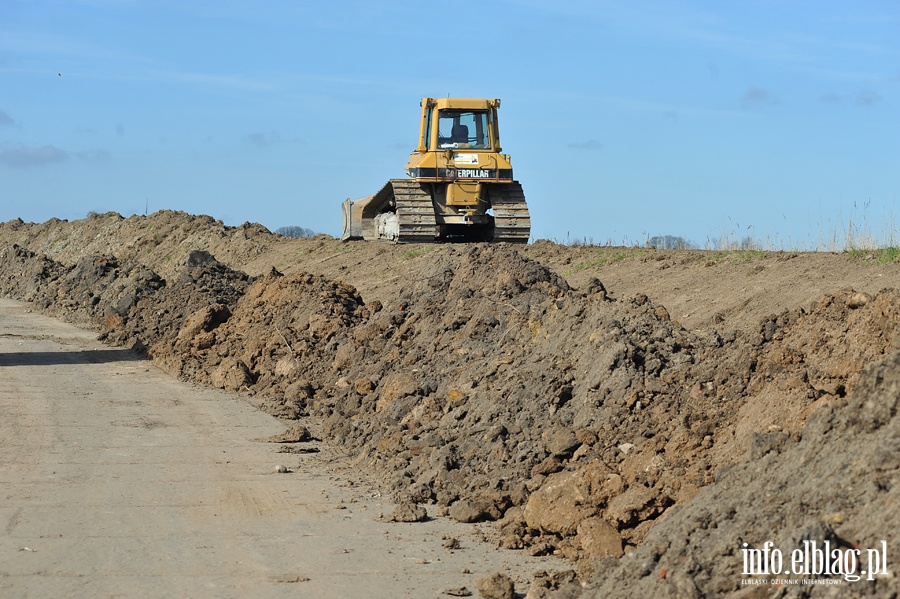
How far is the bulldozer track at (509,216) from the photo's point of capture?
25250mm

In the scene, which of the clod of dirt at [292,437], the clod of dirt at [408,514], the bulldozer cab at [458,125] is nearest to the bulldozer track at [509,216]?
the bulldozer cab at [458,125]

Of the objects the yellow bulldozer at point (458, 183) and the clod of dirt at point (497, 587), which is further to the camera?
the yellow bulldozer at point (458, 183)

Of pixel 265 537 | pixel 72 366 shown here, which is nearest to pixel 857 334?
pixel 265 537

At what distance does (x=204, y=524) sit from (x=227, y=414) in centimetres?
477

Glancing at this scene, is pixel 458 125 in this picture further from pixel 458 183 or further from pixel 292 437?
pixel 292 437

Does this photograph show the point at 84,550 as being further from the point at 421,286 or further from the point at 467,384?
the point at 421,286

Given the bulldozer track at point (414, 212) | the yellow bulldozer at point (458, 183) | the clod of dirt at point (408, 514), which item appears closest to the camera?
the clod of dirt at point (408, 514)

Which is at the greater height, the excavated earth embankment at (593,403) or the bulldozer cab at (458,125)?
the bulldozer cab at (458,125)

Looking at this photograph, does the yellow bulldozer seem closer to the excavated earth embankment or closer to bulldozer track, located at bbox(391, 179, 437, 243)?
bulldozer track, located at bbox(391, 179, 437, 243)

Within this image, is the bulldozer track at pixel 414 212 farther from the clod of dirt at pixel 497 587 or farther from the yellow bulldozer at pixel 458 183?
the clod of dirt at pixel 497 587

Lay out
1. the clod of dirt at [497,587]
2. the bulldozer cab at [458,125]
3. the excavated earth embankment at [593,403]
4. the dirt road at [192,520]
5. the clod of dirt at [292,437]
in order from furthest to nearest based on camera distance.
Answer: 1. the bulldozer cab at [458,125]
2. the clod of dirt at [292,437]
3. the dirt road at [192,520]
4. the clod of dirt at [497,587]
5. the excavated earth embankment at [593,403]

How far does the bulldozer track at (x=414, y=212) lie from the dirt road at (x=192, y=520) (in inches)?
480

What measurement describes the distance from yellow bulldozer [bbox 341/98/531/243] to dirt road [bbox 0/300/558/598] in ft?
41.4

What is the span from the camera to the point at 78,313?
24.4 m
